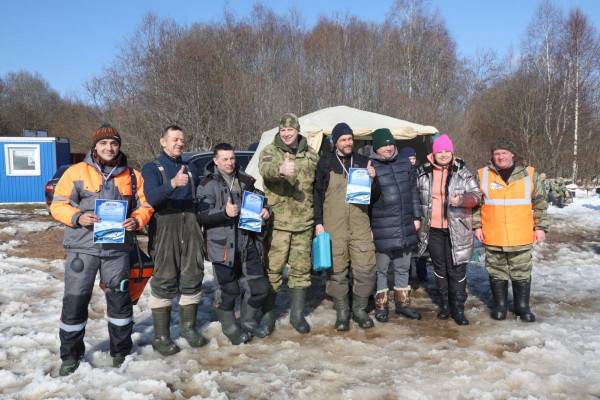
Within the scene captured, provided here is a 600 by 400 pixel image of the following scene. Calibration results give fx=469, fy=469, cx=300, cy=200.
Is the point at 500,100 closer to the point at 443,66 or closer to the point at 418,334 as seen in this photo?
the point at 443,66

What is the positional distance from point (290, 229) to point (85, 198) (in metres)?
1.69

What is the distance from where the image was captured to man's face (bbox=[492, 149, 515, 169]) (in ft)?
14.3

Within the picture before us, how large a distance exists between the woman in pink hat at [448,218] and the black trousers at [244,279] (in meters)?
1.63

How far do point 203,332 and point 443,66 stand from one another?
27.3 m

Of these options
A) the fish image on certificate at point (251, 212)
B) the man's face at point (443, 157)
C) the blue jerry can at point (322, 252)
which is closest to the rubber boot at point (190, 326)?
the fish image on certificate at point (251, 212)

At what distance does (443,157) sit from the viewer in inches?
174

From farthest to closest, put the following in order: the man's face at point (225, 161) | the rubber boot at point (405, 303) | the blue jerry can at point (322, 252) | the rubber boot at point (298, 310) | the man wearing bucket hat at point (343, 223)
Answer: the rubber boot at point (405, 303) < the rubber boot at point (298, 310) < the man wearing bucket hat at point (343, 223) < the blue jerry can at point (322, 252) < the man's face at point (225, 161)

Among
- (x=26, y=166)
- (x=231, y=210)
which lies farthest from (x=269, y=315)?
(x=26, y=166)

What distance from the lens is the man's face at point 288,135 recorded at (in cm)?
407

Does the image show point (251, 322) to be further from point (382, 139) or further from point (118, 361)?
point (382, 139)

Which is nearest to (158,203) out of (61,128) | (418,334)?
(418,334)

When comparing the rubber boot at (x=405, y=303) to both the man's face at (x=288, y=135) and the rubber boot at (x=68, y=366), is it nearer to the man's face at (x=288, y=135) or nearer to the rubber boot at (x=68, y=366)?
the man's face at (x=288, y=135)

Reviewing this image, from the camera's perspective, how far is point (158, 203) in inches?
138

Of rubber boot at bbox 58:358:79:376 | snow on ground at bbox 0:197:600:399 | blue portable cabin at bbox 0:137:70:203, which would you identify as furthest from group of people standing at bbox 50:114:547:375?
blue portable cabin at bbox 0:137:70:203
